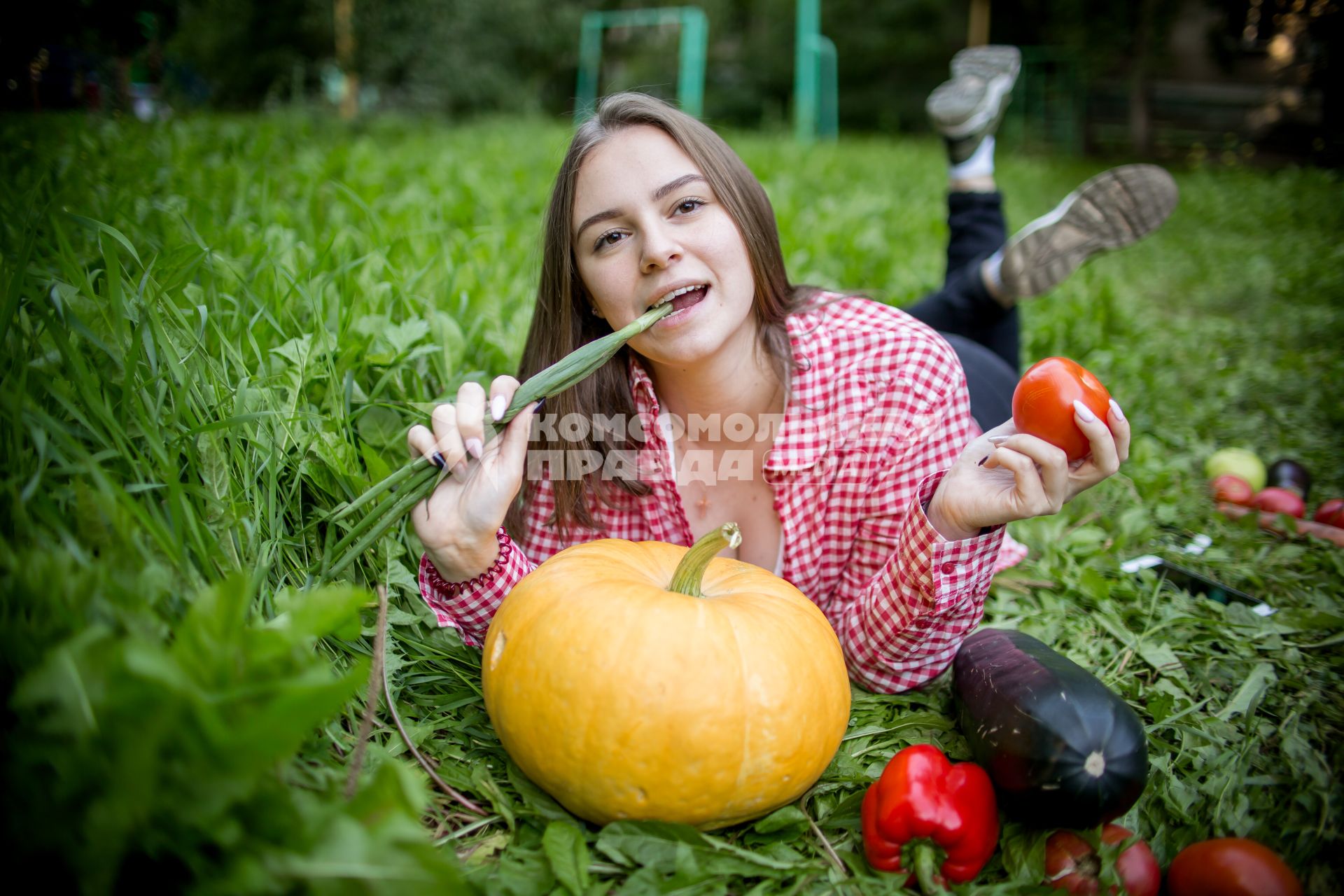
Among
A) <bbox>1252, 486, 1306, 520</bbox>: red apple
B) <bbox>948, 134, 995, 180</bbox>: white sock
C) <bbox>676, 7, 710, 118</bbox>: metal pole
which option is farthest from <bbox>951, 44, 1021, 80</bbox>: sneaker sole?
<bbox>676, 7, 710, 118</bbox>: metal pole

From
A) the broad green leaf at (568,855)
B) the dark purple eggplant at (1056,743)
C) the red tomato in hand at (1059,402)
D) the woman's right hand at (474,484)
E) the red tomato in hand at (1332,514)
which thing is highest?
the red tomato in hand at (1059,402)

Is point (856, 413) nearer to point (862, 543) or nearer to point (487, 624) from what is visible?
point (862, 543)

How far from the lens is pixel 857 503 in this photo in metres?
2.12

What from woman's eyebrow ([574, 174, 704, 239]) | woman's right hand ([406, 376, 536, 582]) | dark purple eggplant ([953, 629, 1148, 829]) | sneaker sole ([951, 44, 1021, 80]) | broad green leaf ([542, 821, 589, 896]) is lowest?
broad green leaf ([542, 821, 589, 896])

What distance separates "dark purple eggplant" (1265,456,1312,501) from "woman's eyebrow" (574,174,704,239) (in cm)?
255

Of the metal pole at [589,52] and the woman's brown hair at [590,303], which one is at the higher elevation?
the metal pole at [589,52]

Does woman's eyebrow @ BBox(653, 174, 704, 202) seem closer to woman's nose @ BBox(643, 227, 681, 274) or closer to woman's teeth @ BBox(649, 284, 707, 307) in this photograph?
woman's nose @ BBox(643, 227, 681, 274)

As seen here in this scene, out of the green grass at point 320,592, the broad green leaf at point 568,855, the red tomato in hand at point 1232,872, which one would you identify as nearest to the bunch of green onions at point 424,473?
the green grass at point 320,592

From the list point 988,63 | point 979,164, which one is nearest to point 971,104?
point 979,164

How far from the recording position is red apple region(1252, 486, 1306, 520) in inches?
113

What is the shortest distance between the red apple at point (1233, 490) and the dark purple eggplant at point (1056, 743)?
1.79 m

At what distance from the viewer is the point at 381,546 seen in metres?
2.04

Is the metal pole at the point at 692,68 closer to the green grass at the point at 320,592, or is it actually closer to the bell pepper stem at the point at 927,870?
the green grass at the point at 320,592

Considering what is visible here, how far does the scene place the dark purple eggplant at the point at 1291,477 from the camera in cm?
309
